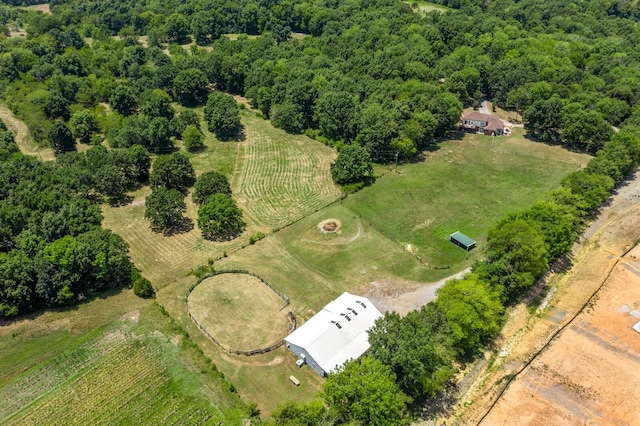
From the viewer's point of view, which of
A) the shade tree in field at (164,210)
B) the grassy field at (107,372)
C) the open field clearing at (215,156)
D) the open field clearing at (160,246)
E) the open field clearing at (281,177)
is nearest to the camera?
the grassy field at (107,372)

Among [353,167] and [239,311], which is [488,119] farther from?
[239,311]

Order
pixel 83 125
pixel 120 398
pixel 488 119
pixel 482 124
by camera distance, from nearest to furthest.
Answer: pixel 120 398
pixel 83 125
pixel 482 124
pixel 488 119

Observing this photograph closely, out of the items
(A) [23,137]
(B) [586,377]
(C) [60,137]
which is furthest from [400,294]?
(A) [23,137]

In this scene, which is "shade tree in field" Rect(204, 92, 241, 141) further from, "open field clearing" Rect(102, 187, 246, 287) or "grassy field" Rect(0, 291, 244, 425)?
"grassy field" Rect(0, 291, 244, 425)

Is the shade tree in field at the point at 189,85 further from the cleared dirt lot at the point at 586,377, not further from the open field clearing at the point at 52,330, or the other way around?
the cleared dirt lot at the point at 586,377

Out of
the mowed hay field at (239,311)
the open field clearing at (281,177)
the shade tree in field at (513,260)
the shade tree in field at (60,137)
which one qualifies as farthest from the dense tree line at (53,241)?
the shade tree in field at (513,260)

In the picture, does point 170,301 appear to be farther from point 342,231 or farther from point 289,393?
point 342,231
